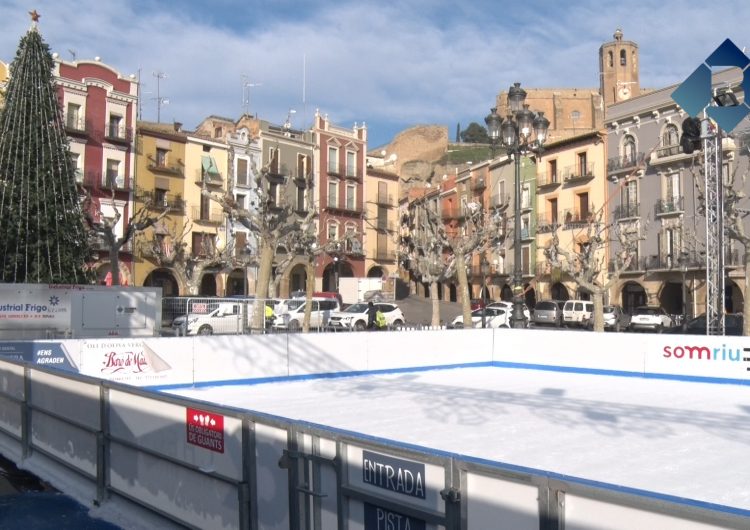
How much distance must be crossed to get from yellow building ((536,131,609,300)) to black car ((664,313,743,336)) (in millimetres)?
13161

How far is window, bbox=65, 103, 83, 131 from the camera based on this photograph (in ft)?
124

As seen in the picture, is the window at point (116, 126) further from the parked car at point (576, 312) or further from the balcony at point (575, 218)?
the balcony at point (575, 218)

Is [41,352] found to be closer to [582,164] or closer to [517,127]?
[517,127]

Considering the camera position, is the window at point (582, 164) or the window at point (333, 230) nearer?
the window at point (582, 164)

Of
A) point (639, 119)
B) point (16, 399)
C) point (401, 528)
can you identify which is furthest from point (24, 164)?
point (639, 119)

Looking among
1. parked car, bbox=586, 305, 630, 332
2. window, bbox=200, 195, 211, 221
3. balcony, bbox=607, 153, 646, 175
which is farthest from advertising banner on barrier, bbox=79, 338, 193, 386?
balcony, bbox=607, 153, 646, 175

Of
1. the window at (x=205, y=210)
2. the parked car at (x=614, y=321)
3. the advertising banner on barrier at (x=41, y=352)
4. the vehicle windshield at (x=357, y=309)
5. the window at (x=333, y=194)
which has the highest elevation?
the window at (x=333, y=194)

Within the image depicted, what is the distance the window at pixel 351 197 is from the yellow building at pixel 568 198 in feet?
42.3

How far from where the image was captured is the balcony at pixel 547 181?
46562 millimetres

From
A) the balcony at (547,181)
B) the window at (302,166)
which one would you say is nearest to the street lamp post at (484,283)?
the balcony at (547,181)

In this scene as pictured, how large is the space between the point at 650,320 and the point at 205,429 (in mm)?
30386

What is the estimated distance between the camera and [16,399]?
8.28 meters

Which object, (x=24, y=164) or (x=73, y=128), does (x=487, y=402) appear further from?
(x=73, y=128)

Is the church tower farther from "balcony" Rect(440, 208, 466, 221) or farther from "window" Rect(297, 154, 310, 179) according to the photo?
"window" Rect(297, 154, 310, 179)
